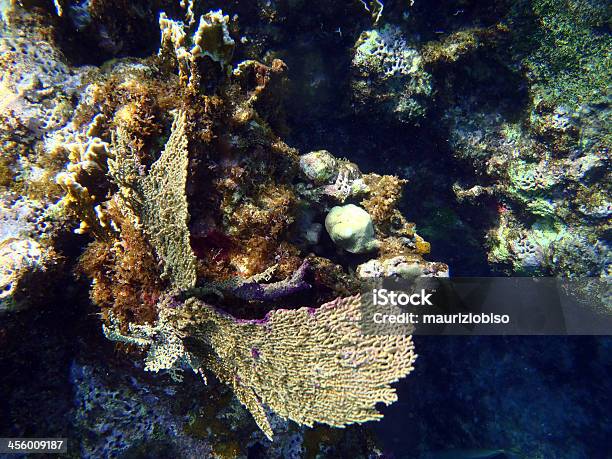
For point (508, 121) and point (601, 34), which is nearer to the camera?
point (601, 34)

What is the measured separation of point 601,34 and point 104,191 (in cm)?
569

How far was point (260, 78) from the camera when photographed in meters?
3.49

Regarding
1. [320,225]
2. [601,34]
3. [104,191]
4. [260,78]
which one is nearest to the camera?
[104,191]

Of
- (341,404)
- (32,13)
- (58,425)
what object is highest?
(32,13)

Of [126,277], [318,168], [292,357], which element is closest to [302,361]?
[292,357]

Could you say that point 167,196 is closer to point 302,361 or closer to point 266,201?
point 266,201

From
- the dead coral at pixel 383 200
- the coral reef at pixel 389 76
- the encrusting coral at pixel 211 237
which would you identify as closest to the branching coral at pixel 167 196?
the encrusting coral at pixel 211 237

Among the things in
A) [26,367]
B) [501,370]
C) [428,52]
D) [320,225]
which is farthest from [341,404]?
[501,370]

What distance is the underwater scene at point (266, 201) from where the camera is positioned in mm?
2646

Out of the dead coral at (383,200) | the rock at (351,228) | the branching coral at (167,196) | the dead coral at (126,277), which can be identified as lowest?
the dead coral at (126,277)

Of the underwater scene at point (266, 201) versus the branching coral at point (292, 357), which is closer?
the branching coral at point (292, 357)

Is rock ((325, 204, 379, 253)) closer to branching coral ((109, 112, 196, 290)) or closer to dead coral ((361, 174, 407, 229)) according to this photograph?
dead coral ((361, 174, 407, 229))

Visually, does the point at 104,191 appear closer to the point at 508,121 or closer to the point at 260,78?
the point at 260,78

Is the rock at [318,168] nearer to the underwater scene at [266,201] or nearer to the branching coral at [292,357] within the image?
the underwater scene at [266,201]
